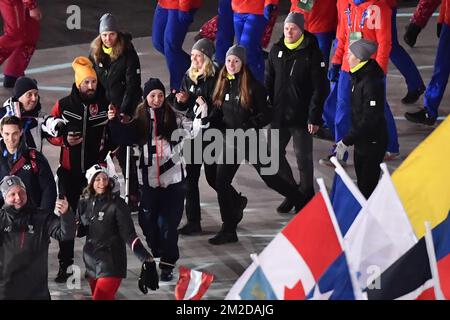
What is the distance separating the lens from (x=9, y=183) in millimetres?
12219

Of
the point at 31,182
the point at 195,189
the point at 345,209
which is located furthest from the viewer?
the point at 195,189

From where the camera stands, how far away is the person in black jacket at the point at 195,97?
14.7m

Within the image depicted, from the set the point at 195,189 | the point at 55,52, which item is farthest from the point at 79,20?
the point at 195,189

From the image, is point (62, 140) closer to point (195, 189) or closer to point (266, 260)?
point (195, 189)

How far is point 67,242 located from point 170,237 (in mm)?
884

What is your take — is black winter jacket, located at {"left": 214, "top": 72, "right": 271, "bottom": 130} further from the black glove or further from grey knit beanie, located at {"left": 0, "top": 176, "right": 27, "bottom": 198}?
grey knit beanie, located at {"left": 0, "top": 176, "right": 27, "bottom": 198}

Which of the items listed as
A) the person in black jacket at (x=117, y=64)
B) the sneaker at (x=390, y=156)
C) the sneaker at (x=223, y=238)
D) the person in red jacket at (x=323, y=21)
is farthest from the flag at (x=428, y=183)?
the person in red jacket at (x=323, y=21)

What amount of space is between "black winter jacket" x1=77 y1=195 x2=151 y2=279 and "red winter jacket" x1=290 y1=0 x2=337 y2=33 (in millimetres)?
5290

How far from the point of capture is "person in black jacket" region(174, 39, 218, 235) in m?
14.7

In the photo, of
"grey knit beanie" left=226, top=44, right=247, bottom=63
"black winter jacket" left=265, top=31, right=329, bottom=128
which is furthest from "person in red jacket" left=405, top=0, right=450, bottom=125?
"grey knit beanie" left=226, top=44, right=247, bottom=63

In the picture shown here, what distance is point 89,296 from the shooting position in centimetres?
1364

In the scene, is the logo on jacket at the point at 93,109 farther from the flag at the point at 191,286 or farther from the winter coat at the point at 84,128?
the flag at the point at 191,286

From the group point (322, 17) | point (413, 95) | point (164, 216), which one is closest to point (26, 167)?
point (164, 216)

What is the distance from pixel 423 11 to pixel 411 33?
0.39 meters
